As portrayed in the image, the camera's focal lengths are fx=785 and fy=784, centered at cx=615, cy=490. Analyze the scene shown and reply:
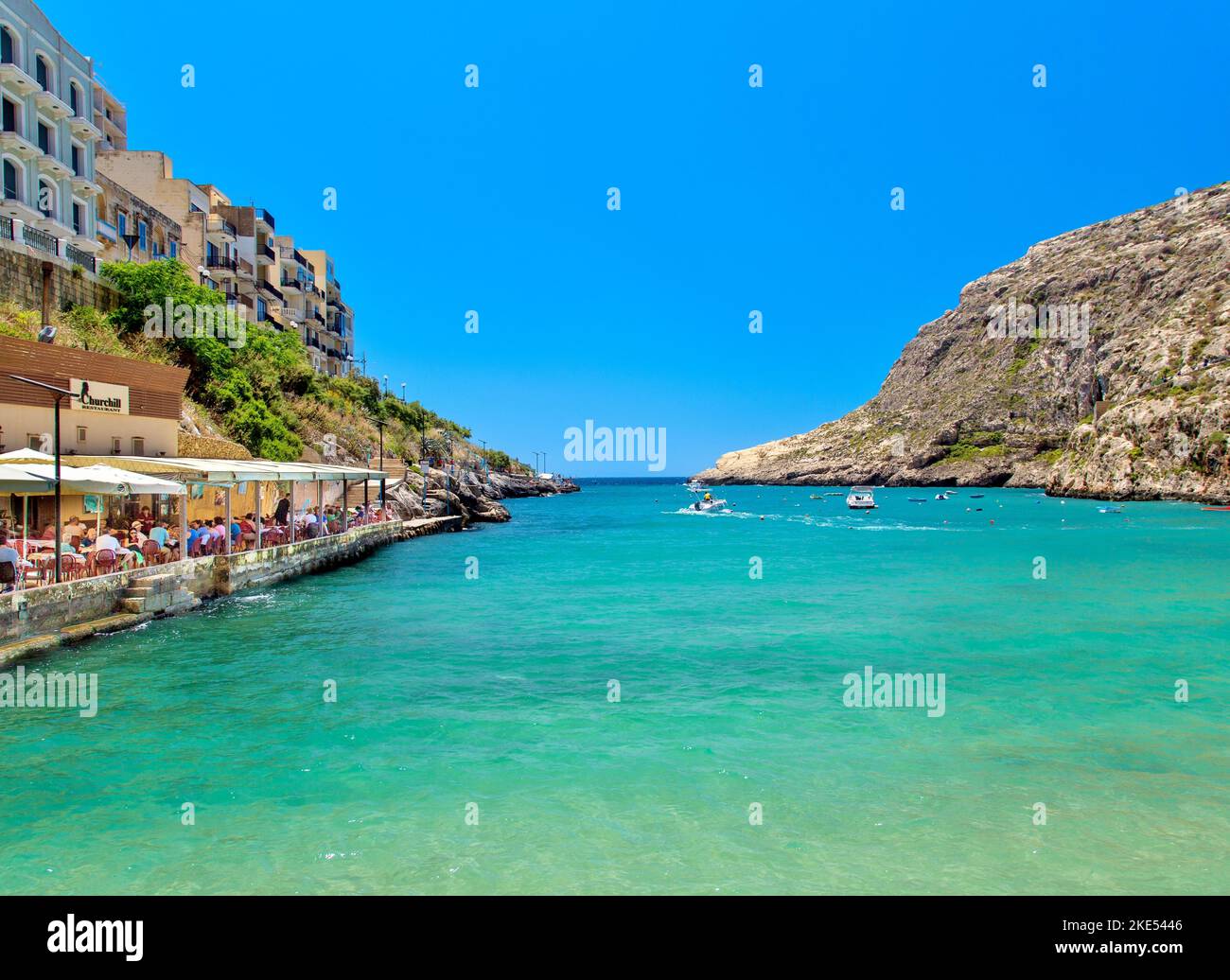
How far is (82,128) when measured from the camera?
1459 inches

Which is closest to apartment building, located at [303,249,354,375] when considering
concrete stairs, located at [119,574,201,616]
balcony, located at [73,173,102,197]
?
balcony, located at [73,173,102,197]

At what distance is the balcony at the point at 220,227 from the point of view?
5694 centimetres

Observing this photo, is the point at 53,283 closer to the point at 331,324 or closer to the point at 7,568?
the point at 7,568

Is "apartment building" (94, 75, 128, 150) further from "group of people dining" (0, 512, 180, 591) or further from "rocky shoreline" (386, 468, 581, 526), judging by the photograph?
"group of people dining" (0, 512, 180, 591)

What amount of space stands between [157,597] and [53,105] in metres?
27.5

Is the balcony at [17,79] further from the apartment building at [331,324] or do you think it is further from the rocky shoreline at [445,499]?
the apartment building at [331,324]

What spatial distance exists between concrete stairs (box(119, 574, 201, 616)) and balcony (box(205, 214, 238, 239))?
44232mm

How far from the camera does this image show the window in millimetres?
31797

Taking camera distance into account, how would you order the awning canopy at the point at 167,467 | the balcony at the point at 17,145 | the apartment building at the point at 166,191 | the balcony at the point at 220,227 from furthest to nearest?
1. the balcony at the point at 220,227
2. the apartment building at the point at 166,191
3. the balcony at the point at 17,145
4. the awning canopy at the point at 167,467

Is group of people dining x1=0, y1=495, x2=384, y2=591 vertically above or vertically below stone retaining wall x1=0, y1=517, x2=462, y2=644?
above

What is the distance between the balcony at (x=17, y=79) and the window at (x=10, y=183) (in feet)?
10.2

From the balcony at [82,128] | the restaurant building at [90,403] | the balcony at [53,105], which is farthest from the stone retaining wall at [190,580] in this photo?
the balcony at [82,128]

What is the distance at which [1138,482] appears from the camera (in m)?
82.9

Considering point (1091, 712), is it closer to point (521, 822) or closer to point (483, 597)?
point (521, 822)
